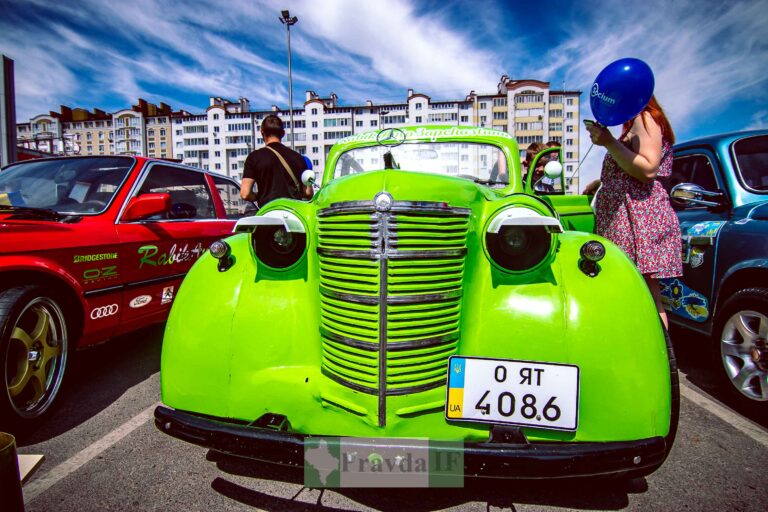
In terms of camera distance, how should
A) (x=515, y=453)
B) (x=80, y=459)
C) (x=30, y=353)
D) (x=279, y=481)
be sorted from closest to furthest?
(x=515, y=453)
(x=279, y=481)
(x=80, y=459)
(x=30, y=353)

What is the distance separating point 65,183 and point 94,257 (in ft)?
3.22

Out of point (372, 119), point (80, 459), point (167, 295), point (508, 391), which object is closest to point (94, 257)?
point (167, 295)

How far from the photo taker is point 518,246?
1.78m

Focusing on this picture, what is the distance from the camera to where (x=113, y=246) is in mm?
2971

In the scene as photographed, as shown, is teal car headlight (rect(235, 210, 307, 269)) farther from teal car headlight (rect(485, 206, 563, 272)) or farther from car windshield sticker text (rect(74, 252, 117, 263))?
car windshield sticker text (rect(74, 252, 117, 263))

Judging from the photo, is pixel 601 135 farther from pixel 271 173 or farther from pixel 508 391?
pixel 271 173

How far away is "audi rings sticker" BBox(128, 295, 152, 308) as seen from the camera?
3.17 meters

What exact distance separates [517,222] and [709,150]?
278 cm

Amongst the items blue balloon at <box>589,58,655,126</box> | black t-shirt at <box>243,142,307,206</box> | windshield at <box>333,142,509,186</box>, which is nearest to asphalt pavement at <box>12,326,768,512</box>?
blue balloon at <box>589,58,655,126</box>

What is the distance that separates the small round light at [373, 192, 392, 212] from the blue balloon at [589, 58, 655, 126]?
1.72m

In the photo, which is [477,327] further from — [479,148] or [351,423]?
[479,148]

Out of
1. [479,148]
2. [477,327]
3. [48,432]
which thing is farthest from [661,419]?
[48,432]

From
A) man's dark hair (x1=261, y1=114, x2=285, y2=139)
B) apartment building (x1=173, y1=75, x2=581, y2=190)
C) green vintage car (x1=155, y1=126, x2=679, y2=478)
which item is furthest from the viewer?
apartment building (x1=173, y1=75, x2=581, y2=190)

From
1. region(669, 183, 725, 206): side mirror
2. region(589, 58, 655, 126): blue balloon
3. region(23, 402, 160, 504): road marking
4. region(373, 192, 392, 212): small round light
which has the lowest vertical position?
region(23, 402, 160, 504): road marking
